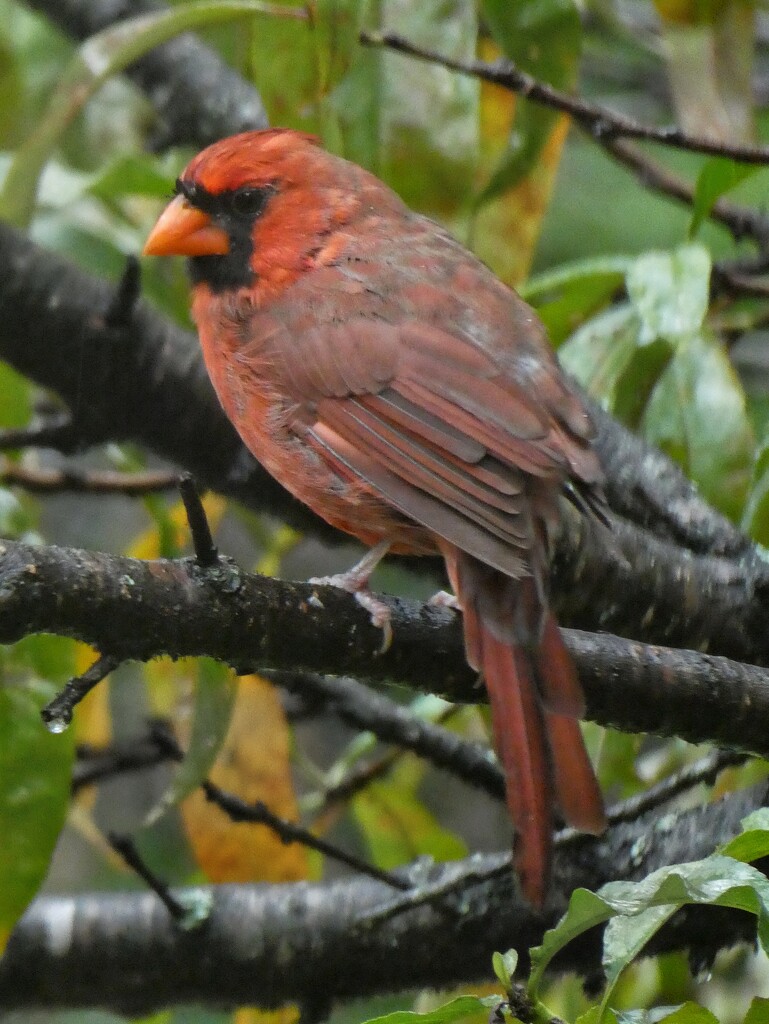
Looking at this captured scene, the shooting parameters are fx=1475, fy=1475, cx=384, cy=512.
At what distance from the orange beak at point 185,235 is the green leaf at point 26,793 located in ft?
3.52

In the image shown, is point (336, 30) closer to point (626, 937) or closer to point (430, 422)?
point (430, 422)

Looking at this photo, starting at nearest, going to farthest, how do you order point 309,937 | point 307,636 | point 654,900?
point 654,900 → point 307,636 → point 309,937

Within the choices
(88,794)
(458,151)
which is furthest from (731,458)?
(88,794)

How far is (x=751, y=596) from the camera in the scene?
251 cm

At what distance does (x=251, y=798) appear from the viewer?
10.1 feet

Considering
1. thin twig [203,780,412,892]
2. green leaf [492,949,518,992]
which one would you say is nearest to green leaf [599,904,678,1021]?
green leaf [492,949,518,992]

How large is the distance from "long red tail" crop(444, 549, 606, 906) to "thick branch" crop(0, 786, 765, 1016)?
333 millimetres

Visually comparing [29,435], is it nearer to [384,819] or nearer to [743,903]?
[384,819]

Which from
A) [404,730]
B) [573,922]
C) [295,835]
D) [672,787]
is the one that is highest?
A: [573,922]

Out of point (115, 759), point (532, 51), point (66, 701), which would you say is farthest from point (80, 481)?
point (66, 701)

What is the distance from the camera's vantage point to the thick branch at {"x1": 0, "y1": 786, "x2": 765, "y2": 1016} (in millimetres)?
2434

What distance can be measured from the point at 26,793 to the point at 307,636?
24.3 inches

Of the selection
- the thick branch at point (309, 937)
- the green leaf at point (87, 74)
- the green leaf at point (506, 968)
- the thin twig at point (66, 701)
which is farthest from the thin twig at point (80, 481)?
the green leaf at point (506, 968)

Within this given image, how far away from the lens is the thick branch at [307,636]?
1.56m
